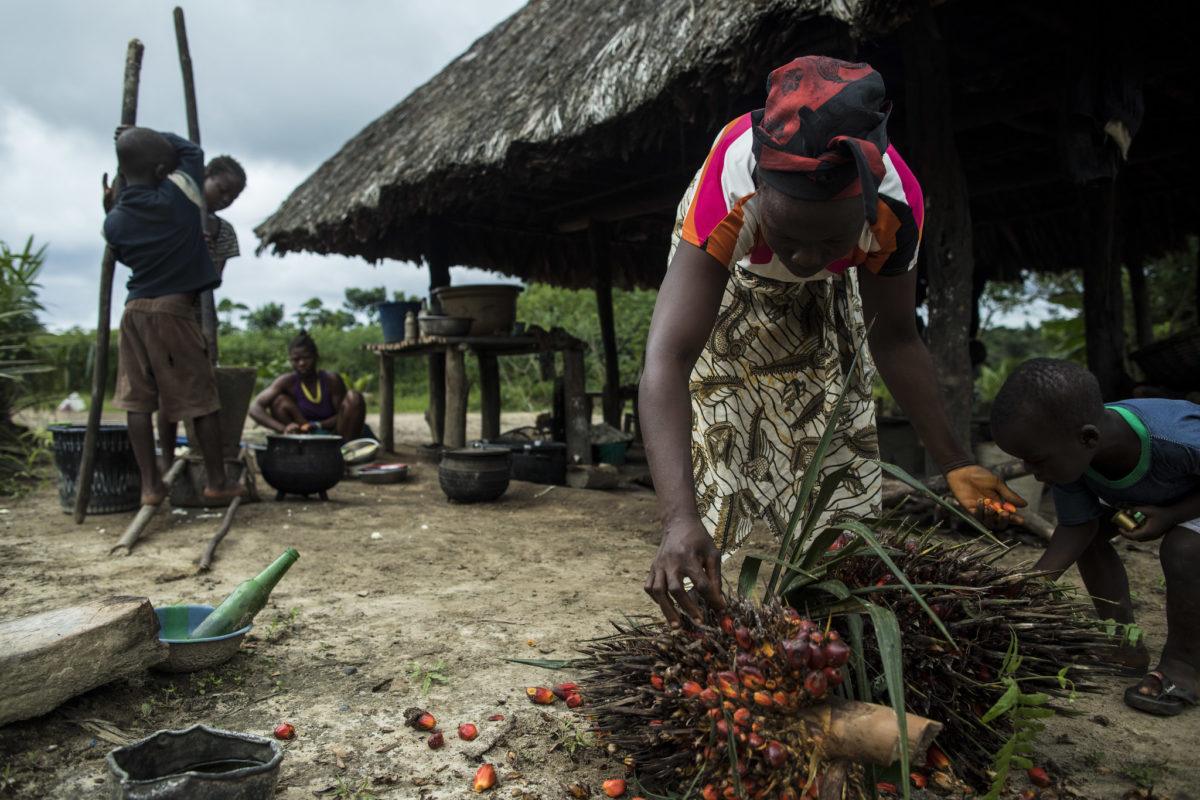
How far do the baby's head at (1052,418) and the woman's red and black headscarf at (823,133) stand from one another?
767mm

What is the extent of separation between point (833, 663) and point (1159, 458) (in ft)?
4.48

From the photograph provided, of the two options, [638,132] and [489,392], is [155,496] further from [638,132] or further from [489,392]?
[489,392]

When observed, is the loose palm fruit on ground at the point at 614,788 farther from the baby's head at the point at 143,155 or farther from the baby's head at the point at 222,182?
the baby's head at the point at 222,182

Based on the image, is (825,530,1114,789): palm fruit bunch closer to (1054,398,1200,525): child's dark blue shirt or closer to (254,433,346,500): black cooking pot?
(1054,398,1200,525): child's dark blue shirt

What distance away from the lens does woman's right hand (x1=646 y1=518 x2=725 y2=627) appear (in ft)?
4.16

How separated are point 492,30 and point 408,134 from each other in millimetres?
2025

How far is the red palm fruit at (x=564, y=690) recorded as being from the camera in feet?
5.60

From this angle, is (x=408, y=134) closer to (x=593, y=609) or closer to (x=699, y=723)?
(x=593, y=609)

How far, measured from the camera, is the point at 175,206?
3.97 m

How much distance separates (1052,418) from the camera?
1.84 meters

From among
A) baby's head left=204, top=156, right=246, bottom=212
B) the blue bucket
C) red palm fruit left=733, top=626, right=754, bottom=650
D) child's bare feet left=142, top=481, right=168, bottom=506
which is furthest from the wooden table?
red palm fruit left=733, top=626, right=754, bottom=650

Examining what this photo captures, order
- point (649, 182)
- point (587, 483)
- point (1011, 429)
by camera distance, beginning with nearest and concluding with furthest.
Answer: point (1011, 429) → point (587, 483) → point (649, 182)

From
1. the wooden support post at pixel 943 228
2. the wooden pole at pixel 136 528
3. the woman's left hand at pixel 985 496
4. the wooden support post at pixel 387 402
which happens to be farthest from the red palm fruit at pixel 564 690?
the wooden support post at pixel 387 402

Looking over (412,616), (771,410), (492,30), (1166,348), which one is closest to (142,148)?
(412,616)
